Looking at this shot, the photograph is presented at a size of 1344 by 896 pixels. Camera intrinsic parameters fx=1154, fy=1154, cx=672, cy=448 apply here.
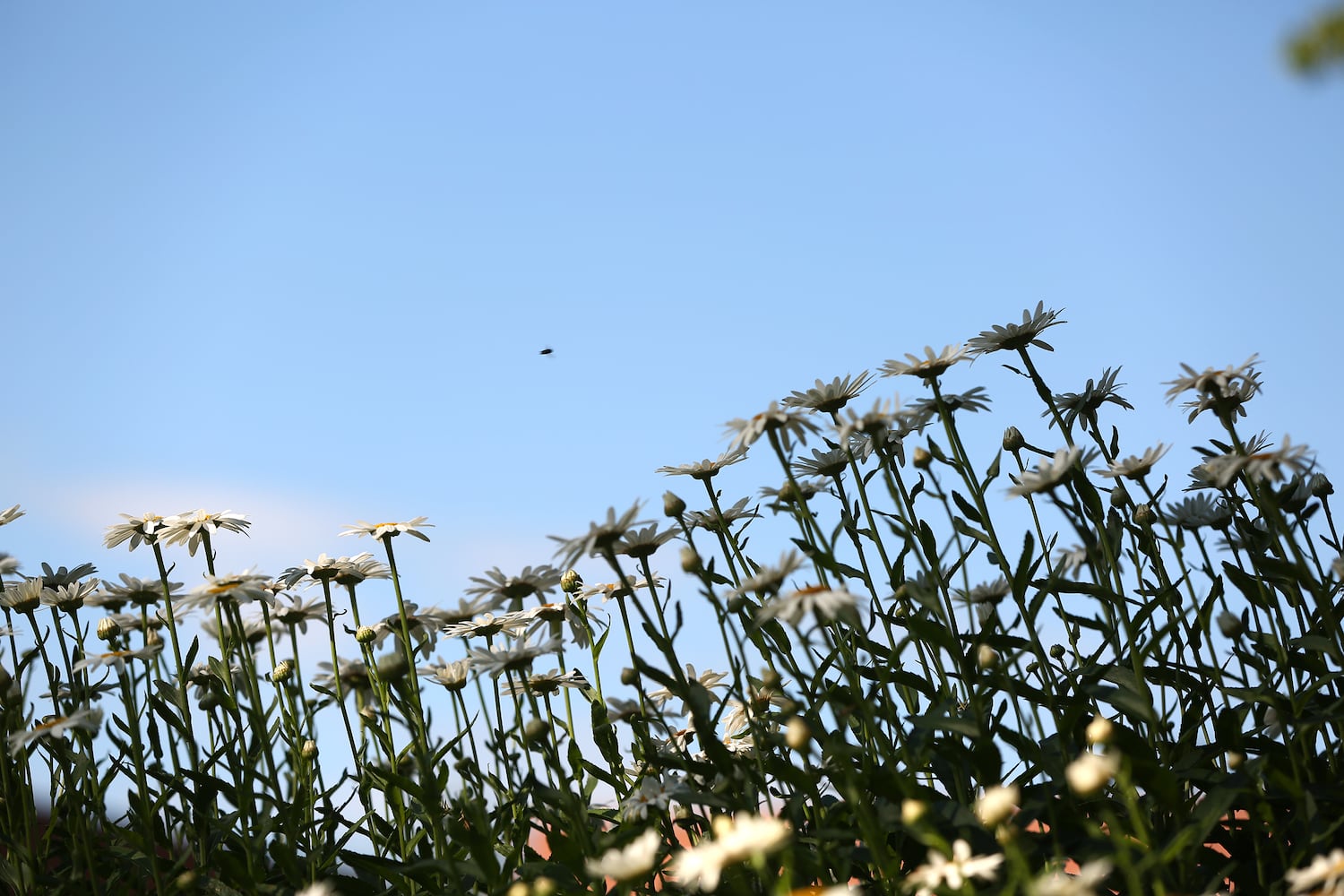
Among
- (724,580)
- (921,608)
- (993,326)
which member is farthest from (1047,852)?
(993,326)

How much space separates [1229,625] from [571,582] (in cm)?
223

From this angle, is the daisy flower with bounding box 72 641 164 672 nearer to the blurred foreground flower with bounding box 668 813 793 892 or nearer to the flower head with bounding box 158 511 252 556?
the flower head with bounding box 158 511 252 556

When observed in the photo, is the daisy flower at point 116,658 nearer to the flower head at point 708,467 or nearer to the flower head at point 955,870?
the flower head at point 708,467

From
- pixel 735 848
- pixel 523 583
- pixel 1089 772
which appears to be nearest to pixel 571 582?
pixel 523 583

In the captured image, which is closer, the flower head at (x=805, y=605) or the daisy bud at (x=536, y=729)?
the flower head at (x=805, y=605)

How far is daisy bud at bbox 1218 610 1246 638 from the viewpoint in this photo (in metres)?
3.50

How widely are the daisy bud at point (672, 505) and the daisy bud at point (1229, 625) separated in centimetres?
168

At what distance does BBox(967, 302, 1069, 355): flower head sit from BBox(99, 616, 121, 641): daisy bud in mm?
3142

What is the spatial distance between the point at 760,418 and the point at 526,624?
4.39 feet

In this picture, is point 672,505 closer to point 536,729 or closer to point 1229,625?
point 536,729

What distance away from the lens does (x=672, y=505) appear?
3633 mm

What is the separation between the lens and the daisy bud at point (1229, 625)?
350 centimetres

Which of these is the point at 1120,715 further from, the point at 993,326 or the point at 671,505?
the point at 671,505

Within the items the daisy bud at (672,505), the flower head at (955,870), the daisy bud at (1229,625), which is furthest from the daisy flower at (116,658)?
the daisy bud at (1229,625)
